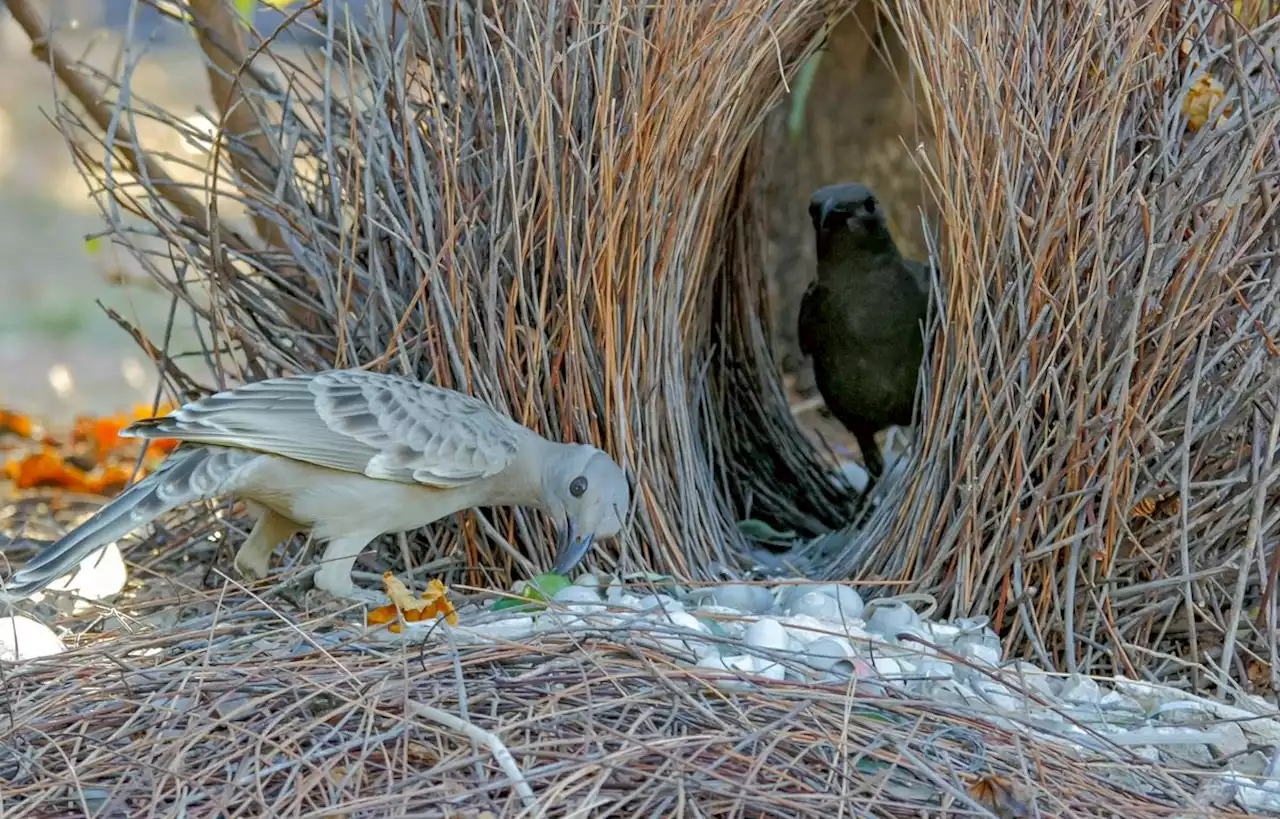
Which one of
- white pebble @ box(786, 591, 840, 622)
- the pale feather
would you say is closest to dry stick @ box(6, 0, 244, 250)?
the pale feather

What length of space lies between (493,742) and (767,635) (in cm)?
76

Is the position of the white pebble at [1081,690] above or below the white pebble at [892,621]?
below

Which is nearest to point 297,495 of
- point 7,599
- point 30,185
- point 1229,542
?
point 7,599

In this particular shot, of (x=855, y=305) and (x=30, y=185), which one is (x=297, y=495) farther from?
(x=30, y=185)

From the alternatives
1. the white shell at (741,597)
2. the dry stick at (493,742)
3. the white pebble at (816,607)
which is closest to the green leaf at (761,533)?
the white shell at (741,597)

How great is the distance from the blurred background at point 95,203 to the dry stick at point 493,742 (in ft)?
4.74

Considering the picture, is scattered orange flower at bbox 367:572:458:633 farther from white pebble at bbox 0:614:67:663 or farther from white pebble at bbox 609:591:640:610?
white pebble at bbox 0:614:67:663

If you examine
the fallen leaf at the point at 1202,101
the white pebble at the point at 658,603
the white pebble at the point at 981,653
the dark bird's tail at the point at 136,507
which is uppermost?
the fallen leaf at the point at 1202,101

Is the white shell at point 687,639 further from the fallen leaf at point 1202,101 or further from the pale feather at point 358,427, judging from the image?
the fallen leaf at point 1202,101

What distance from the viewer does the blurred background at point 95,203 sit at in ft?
17.7

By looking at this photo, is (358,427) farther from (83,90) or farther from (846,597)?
(83,90)

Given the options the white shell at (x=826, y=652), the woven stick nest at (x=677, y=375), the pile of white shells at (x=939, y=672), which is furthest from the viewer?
the white shell at (x=826, y=652)

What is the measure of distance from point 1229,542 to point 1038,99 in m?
1.01

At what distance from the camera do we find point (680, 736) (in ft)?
7.54
